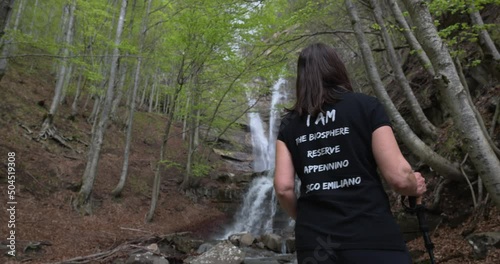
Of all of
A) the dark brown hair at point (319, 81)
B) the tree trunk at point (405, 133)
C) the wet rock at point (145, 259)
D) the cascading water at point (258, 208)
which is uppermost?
the tree trunk at point (405, 133)

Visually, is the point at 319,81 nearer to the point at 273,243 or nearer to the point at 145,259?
the point at 145,259

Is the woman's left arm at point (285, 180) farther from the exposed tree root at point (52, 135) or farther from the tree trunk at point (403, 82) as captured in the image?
the exposed tree root at point (52, 135)

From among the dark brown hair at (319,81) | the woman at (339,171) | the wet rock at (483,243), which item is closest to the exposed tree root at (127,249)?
the wet rock at (483,243)

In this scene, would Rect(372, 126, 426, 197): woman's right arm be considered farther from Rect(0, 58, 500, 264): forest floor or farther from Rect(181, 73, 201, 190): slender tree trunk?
Rect(181, 73, 201, 190): slender tree trunk

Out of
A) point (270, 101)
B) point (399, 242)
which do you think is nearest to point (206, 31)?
point (399, 242)

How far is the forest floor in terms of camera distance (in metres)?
6.82

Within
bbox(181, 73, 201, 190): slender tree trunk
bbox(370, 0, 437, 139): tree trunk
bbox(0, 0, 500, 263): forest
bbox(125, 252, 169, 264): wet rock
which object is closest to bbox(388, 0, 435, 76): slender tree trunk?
bbox(0, 0, 500, 263): forest

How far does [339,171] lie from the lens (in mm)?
1553

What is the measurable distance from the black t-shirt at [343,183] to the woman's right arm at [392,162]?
0.04m

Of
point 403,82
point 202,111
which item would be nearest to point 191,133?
point 202,111

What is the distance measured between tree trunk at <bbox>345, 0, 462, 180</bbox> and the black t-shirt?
5.05 meters

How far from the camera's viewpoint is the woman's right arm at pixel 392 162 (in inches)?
58.1

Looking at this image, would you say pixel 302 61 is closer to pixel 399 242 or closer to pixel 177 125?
pixel 399 242

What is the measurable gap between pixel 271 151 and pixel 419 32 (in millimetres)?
23276
